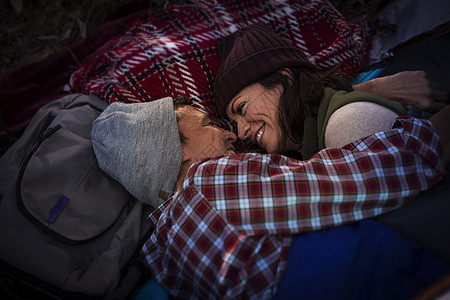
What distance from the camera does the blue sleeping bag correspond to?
970 millimetres

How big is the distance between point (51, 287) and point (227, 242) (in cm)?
90

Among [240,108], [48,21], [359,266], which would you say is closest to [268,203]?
[359,266]

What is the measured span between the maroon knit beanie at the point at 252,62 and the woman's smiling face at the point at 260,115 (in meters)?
0.07

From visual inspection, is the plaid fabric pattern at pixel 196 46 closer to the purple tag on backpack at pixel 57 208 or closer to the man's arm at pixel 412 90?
the man's arm at pixel 412 90

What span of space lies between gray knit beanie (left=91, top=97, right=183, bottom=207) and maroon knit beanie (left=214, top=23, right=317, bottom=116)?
0.46 m

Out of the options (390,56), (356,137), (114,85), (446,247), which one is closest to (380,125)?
(356,137)

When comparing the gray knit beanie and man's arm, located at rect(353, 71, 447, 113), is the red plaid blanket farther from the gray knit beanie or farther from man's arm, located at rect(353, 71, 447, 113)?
man's arm, located at rect(353, 71, 447, 113)

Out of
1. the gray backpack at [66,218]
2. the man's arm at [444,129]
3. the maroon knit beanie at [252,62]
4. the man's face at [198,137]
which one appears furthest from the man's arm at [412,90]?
the gray backpack at [66,218]

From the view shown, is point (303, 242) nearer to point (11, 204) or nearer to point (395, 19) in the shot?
point (11, 204)

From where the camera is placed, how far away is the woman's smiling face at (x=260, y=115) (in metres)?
1.69

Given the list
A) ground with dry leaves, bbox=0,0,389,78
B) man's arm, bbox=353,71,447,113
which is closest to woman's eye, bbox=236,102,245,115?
man's arm, bbox=353,71,447,113

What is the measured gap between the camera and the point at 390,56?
86.2 inches

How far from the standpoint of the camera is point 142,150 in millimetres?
1454

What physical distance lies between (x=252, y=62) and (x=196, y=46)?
0.58m
